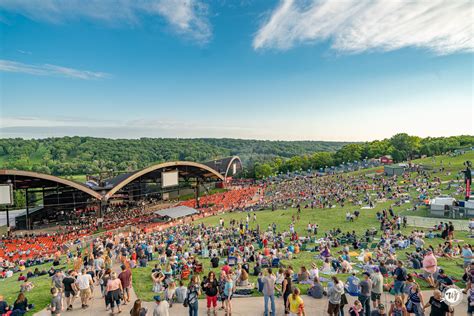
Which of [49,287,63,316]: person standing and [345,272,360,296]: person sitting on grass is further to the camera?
[345,272,360,296]: person sitting on grass

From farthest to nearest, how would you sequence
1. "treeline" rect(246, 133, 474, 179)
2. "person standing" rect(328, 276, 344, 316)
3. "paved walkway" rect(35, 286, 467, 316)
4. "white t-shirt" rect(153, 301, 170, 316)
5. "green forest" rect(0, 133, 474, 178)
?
"green forest" rect(0, 133, 474, 178) → "treeline" rect(246, 133, 474, 179) → "paved walkway" rect(35, 286, 467, 316) → "person standing" rect(328, 276, 344, 316) → "white t-shirt" rect(153, 301, 170, 316)

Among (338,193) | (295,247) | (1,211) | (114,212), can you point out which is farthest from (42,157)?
(295,247)

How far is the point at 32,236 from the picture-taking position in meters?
32.4

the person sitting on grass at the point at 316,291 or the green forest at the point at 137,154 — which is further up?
the green forest at the point at 137,154

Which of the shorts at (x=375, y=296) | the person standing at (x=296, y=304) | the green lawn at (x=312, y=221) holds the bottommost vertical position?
the green lawn at (x=312, y=221)

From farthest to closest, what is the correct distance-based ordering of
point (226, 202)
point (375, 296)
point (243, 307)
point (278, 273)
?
point (226, 202) < point (278, 273) < point (243, 307) < point (375, 296)

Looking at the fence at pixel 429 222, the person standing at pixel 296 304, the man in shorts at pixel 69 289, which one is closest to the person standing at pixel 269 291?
the person standing at pixel 296 304

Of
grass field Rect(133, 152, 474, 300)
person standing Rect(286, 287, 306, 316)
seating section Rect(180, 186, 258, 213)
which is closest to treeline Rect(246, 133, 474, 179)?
seating section Rect(180, 186, 258, 213)

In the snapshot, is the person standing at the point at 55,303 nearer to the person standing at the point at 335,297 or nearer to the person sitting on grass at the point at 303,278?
the person standing at the point at 335,297

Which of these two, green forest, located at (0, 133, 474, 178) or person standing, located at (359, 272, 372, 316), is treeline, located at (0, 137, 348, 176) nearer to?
green forest, located at (0, 133, 474, 178)

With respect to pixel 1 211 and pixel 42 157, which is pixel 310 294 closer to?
pixel 1 211

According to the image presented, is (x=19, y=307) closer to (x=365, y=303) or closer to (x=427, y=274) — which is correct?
(x=365, y=303)

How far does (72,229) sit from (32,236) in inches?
158

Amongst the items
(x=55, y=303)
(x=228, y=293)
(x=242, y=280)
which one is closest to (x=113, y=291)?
(x=55, y=303)
